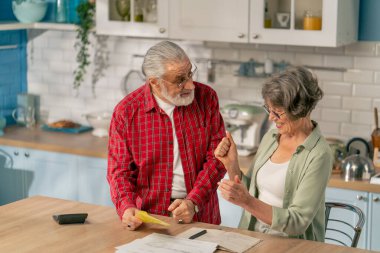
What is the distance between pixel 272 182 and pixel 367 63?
203 centimetres

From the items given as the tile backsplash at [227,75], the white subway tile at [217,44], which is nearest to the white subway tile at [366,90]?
the tile backsplash at [227,75]

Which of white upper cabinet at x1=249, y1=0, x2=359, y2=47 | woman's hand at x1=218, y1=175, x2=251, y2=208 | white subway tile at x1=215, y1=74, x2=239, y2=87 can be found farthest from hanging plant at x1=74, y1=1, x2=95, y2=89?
woman's hand at x1=218, y1=175, x2=251, y2=208

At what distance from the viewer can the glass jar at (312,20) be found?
4.82m

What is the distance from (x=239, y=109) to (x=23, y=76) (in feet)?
6.92

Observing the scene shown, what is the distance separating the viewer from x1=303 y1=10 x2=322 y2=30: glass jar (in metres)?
4.82

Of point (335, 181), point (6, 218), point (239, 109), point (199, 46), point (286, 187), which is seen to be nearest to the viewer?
point (286, 187)

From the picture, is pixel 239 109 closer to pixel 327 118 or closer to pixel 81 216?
pixel 327 118

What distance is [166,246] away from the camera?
3205 mm

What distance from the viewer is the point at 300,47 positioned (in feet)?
17.5

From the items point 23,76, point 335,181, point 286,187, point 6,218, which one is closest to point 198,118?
point 286,187

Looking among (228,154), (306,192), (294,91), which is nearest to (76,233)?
(228,154)

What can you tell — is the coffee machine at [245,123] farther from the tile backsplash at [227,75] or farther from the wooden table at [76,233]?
the wooden table at [76,233]

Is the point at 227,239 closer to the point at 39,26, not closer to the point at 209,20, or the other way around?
the point at 209,20

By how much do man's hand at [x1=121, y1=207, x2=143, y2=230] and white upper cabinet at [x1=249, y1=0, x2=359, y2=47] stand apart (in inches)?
75.2
